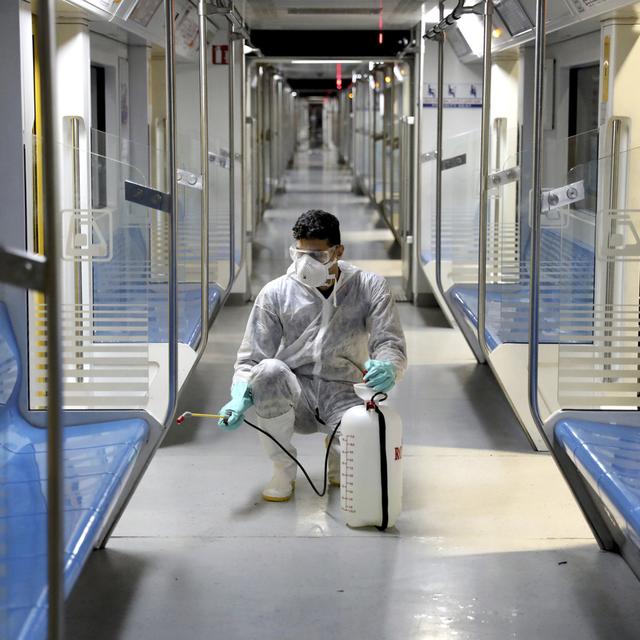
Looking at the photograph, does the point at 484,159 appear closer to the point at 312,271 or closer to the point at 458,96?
the point at 312,271

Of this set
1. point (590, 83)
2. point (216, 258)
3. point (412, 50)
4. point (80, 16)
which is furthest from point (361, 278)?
point (412, 50)

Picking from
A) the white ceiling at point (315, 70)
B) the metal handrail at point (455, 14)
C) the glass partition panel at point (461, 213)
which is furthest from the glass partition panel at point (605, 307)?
the white ceiling at point (315, 70)

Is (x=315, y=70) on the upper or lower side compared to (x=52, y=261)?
upper

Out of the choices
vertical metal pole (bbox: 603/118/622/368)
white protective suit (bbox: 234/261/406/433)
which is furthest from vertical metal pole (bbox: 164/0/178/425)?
vertical metal pole (bbox: 603/118/622/368)

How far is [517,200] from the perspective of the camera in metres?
5.62

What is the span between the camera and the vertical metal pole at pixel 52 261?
186cm

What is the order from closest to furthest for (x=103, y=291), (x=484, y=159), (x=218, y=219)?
(x=103, y=291), (x=484, y=159), (x=218, y=219)

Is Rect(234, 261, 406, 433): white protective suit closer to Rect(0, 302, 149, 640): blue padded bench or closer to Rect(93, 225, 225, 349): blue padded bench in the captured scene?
Rect(93, 225, 225, 349): blue padded bench

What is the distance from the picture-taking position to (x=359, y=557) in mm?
3650

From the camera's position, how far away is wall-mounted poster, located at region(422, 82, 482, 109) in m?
8.41

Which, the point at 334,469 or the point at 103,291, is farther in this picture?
the point at 334,469

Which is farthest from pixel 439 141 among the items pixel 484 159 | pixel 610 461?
pixel 610 461

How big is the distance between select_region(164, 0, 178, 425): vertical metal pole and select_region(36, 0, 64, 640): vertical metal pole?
69.2 inches

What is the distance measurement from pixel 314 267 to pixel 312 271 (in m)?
0.02
